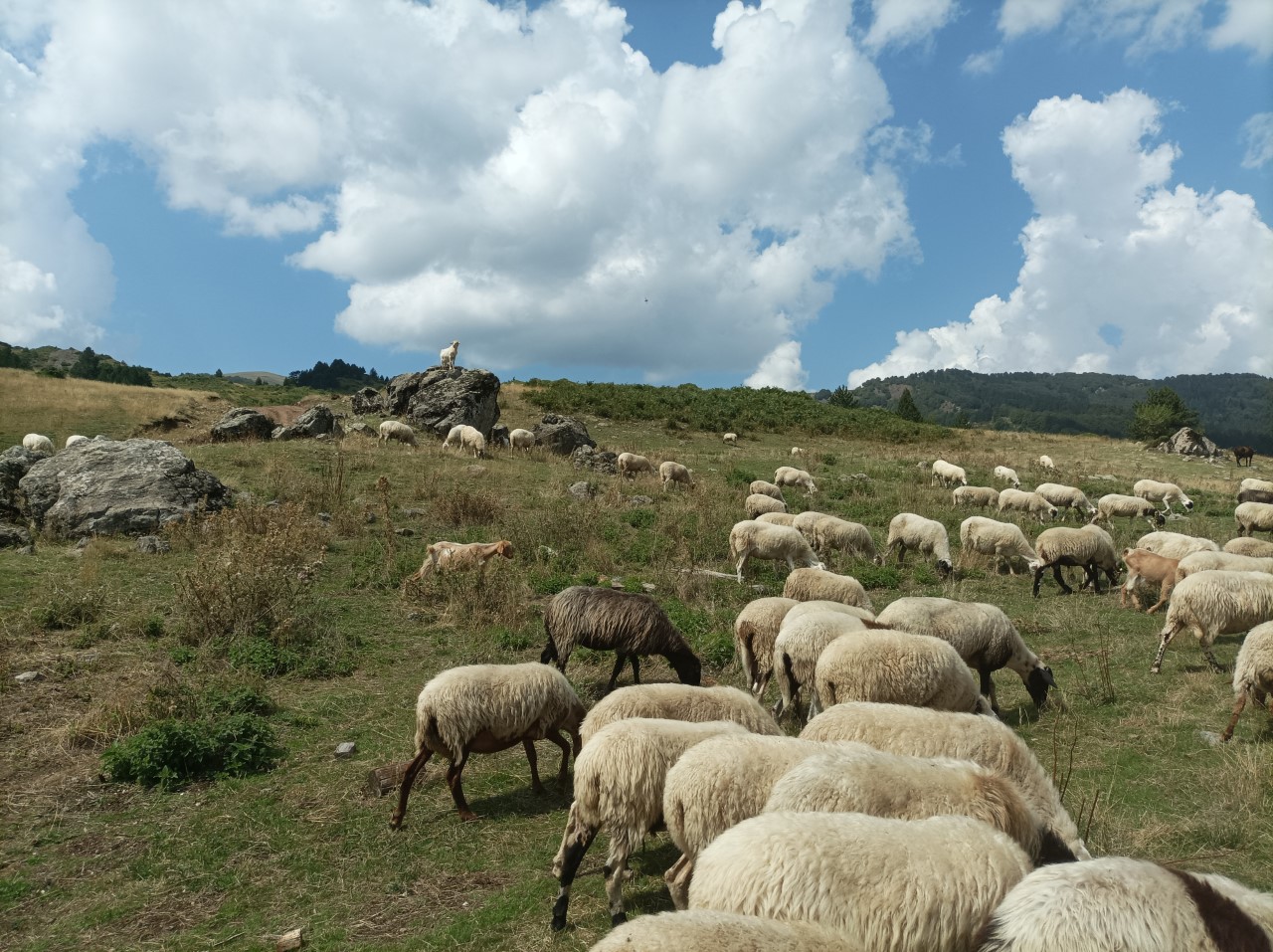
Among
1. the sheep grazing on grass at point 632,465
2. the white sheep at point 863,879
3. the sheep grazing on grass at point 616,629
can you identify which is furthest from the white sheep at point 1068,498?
the white sheep at point 863,879

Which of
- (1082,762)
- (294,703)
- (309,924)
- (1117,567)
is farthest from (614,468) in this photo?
(309,924)

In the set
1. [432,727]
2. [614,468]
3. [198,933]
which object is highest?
[614,468]

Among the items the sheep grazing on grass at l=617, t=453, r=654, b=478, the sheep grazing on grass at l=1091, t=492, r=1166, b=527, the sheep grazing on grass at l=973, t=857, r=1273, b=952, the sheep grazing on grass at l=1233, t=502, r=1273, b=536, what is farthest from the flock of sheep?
the sheep grazing on grass at l=617, t=453, r=654, b=478

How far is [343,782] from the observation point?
6590mm

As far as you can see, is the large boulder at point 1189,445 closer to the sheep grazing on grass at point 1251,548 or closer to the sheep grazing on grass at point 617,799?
the sheep grazing on grass at point 1251,548

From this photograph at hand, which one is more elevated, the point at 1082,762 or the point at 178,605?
the point at 178,605

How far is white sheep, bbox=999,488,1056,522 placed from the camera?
2130cm

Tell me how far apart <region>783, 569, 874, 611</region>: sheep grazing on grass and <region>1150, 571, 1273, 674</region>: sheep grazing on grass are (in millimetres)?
3608

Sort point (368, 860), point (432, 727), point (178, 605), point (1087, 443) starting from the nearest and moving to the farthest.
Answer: point (368, 860)
point (432, 727)
point (178, 605)
point (1087, 443)

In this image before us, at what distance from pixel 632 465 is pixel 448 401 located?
348 inches

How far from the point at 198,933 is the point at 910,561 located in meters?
14.3

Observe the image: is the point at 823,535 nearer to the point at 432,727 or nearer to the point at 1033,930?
the point at 432,727

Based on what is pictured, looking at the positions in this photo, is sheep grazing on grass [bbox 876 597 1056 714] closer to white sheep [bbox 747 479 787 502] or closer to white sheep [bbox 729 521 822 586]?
white sheep [bbox 729 521 822 586]

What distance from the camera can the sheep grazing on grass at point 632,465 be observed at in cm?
2273
